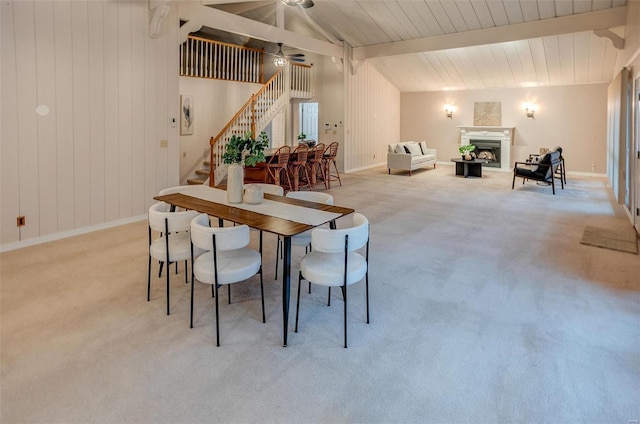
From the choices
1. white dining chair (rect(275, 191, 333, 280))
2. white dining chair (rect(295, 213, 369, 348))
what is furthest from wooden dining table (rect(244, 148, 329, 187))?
white dining chair (rect(295, 213, 369, 348))

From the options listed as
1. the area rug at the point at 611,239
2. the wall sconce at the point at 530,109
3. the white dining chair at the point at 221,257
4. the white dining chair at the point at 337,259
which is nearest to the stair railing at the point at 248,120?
the white dining chair at the point at 221,257

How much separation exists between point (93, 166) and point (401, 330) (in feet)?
14.4

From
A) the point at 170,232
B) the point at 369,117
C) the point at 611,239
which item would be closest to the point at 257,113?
the point at 369,117

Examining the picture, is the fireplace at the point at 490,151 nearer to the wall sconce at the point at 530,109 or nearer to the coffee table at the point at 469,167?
the wall sconce at the point at 530,109

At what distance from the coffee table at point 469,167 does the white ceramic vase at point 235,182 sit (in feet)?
27.0

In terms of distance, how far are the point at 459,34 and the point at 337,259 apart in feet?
25.3

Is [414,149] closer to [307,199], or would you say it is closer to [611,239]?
[611,239]

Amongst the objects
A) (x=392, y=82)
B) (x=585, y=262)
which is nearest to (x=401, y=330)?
(x=585, y=262)

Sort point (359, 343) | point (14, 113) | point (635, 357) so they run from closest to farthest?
point (635, 357) < point (359, 343) < point (14, 113)

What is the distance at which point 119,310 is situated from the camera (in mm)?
3031

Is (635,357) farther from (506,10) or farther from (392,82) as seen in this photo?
(392,82)

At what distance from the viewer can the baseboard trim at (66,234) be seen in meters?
4.47

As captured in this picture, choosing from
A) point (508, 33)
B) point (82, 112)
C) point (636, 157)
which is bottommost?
point (636, 157)

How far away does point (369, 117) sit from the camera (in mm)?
11867
